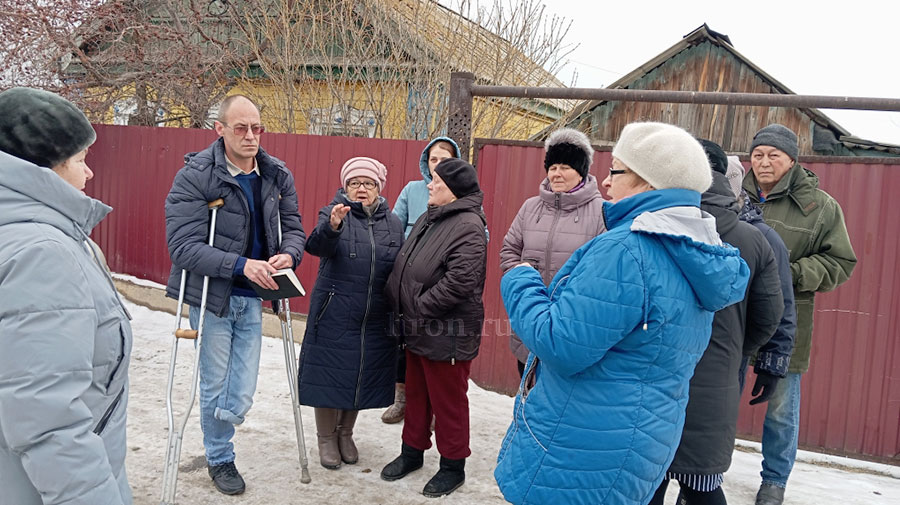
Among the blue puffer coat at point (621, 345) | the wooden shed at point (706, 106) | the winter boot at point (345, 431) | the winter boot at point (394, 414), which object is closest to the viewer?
the blue puffer coat at point (621, 345)

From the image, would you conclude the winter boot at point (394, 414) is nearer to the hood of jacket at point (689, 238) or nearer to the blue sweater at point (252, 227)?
the blue sweater at point (252, 227)

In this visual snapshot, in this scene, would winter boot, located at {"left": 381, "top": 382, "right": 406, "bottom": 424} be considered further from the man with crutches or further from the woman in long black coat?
the man with crutches

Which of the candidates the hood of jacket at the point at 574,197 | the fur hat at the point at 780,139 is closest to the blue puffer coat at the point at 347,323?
the hood of jacket at the point at 574,197

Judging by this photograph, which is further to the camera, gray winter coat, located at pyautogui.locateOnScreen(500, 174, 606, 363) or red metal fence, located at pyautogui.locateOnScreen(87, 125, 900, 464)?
red metal fence, located at pyautogui.locateOnScreen(87, 125, 900, 464)

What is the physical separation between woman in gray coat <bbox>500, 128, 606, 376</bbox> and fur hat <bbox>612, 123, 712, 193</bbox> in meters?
1.59

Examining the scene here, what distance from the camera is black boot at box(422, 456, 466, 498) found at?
3.75 meters

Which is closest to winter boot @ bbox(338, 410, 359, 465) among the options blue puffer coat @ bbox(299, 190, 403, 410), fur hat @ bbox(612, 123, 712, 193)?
blue puffer coat @ bbox(299, 190, 403, 410)

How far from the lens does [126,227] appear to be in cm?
893

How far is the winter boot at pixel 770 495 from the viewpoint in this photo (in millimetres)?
3764

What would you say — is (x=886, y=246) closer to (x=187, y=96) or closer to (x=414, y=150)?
(x=414, y=150)

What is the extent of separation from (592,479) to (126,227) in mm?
8409

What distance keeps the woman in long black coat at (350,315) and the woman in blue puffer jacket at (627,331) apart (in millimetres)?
1870

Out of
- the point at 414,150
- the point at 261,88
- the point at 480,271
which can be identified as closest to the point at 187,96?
the point at 261,88

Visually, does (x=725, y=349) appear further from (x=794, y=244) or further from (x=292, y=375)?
(x=292, y=375)
